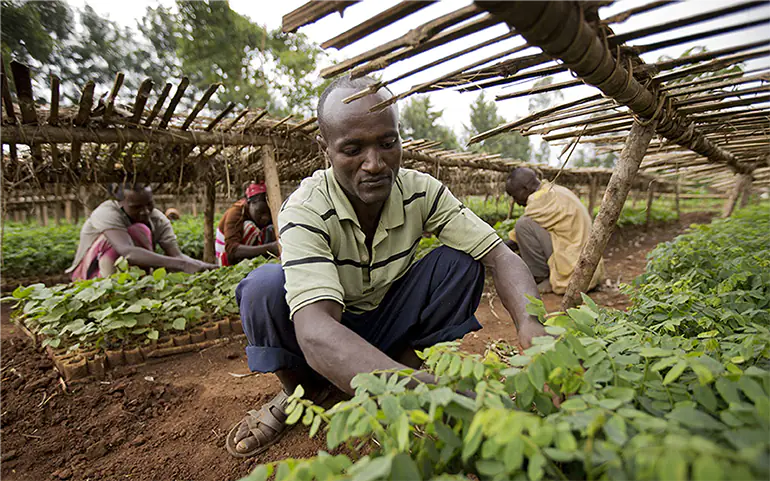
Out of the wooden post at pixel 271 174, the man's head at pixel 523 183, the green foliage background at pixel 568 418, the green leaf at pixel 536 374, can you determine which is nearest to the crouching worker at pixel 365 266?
the green foliage background at pixel 568 418

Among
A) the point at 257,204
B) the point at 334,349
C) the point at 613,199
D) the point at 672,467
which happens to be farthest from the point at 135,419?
the point at 257,204

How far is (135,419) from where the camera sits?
240 centimetres

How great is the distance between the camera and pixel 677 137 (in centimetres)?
261

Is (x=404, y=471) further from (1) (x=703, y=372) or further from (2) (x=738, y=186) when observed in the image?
(2) (x=738, y=186)

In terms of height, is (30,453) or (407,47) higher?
(407,47)

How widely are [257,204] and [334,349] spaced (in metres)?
4.43

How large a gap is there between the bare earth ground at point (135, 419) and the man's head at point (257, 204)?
92.9 inches

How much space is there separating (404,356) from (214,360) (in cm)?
173

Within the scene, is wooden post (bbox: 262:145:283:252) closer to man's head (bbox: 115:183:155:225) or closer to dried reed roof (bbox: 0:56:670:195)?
dried reed roof (bbox: 0:56:670:195)

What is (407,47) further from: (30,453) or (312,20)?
(30,453)

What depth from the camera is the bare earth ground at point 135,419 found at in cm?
196

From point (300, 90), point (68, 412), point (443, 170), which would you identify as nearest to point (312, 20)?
point (68, 412)

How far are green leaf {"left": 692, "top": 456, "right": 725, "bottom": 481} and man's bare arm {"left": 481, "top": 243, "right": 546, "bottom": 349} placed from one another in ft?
3.48

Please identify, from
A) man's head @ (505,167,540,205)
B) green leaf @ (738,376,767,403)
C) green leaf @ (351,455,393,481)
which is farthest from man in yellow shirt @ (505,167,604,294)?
green leaf @ (351,455,393,481)
